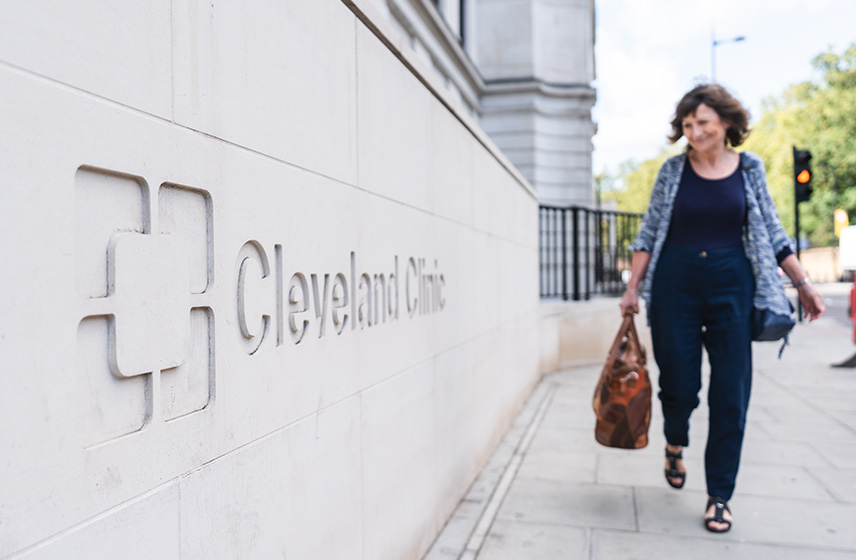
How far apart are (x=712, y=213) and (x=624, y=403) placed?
105 cm

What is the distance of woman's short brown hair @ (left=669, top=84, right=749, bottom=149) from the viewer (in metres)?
3.50

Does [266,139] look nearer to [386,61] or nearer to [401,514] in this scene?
[386,61]

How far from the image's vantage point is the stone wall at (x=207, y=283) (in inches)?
40.3

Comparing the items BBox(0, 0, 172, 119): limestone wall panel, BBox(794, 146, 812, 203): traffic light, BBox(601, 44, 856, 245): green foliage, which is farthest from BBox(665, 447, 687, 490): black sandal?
BBox(601, 44, 856, 245): green foliage

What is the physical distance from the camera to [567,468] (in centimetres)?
444

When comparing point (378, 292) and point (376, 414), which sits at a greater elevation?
point (378, 292)

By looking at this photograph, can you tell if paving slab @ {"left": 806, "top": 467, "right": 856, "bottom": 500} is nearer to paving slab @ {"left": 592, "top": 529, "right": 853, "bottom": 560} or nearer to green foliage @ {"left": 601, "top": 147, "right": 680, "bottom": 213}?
paving slab @ {"left": 592, "top": 529, "right": 853, "bottom": 560}

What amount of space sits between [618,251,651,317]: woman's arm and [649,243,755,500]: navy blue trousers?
0.54 ft

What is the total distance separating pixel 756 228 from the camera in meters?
3.42

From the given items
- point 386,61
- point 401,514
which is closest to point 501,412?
point 401,514

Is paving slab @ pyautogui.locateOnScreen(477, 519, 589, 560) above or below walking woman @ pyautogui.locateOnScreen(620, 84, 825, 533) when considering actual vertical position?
below

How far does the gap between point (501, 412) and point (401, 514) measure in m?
2.47

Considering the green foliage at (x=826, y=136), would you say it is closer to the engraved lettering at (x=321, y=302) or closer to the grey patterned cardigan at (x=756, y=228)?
the grey patterned cardigan at (x=756, y=228)

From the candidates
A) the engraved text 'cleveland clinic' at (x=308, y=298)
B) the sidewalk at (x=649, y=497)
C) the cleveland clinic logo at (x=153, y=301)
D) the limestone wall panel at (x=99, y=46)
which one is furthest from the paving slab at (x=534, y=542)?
the limestone wall panel at (x=99, y=46)
